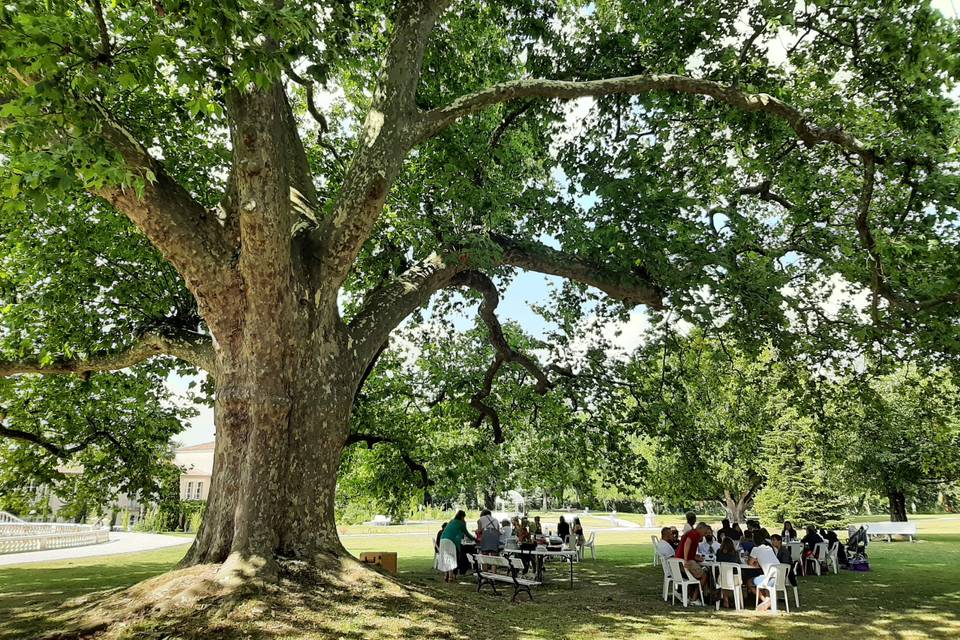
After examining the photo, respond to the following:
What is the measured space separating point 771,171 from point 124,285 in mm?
13255

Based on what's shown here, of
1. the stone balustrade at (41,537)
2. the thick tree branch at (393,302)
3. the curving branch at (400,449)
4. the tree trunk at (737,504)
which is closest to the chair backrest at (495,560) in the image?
the curving branch at (400,449)

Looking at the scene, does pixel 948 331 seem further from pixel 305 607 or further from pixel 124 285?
pixel 124 285

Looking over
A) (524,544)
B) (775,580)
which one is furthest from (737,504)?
(775,580)

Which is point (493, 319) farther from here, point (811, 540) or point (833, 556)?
point (833, 556)

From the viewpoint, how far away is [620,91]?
341 inches

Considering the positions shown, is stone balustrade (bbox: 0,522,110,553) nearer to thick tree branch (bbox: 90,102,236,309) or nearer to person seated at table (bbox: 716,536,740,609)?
thick tree branch (bbox: 90,102,236,309)

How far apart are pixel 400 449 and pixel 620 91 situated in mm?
10180

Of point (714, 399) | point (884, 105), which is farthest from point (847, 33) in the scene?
point (714, 399)

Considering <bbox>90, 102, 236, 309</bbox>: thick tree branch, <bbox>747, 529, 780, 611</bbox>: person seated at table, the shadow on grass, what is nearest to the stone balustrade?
the shadow on grass

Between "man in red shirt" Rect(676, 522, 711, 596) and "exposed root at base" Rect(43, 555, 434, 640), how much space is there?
5.63m

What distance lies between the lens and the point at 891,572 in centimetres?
1562

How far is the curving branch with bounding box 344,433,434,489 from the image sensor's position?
46.5ft

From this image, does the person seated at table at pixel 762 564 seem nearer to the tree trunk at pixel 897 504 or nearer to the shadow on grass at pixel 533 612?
the shadow on grass at pixel 533 612

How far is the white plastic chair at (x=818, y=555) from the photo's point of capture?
16125 millimetres
